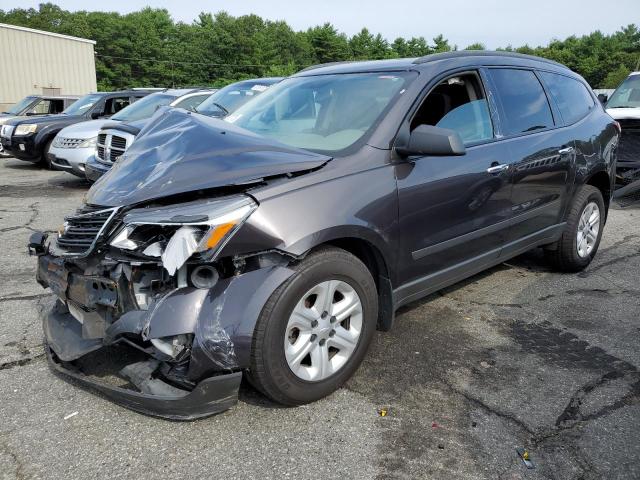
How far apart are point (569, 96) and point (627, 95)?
234 inches

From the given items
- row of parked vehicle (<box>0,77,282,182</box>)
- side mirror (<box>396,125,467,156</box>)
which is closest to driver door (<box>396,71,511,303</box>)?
side mirror (<box>396,125,467,156</box>)

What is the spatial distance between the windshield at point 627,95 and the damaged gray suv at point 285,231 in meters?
6.76

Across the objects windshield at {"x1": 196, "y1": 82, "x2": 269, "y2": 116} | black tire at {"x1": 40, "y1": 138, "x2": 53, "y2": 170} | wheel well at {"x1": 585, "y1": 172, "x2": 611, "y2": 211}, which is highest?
windshield at {"x1": 196, "y1": 82, "x2": 269, "y2": 116}

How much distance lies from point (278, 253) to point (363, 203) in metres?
0.58

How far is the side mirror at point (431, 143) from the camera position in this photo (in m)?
2.96

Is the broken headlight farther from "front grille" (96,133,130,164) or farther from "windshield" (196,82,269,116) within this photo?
"windshield" (196,82,269,116)

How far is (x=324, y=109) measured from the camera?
11.5 feet

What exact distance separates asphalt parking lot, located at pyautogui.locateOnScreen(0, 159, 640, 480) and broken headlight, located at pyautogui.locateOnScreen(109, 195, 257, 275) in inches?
33.6

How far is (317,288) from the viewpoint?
2.68 metres

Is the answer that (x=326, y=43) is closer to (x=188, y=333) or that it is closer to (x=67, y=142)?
(x=67, y=142)

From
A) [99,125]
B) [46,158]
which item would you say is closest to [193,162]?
[99,125]

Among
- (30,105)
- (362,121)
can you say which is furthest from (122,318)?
(30,105)

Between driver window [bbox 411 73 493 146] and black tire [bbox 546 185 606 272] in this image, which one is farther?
black tire [bbox 546 185 606 272]

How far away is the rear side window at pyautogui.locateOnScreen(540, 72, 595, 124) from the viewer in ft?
15.0
